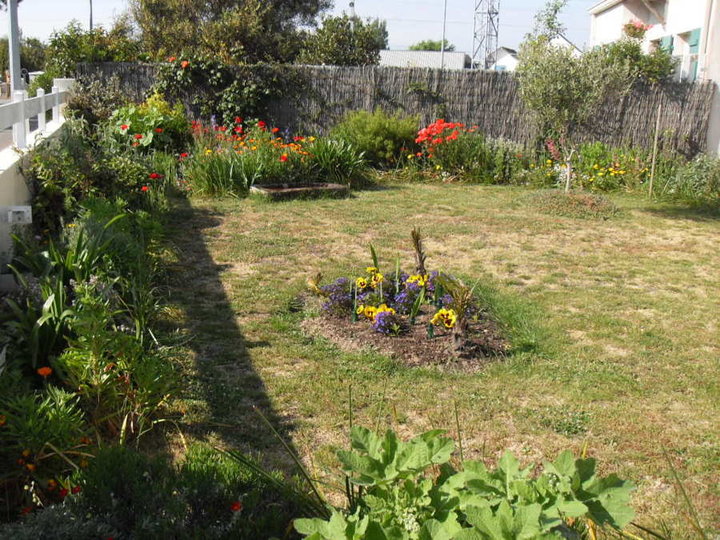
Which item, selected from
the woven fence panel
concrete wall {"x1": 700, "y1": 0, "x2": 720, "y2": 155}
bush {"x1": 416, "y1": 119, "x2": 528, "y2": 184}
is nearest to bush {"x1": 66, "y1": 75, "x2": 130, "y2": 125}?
the woven fence panel

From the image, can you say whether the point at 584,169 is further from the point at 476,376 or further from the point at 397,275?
the point at 476,376

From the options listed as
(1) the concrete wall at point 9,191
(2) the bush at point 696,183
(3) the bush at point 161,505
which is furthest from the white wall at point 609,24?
(3) the bush at point 161,505

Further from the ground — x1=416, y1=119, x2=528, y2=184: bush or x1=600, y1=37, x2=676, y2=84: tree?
x1=600, y1=37, x2=676, y2=84: tree

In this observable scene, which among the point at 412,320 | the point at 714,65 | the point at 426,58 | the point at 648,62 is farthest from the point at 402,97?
the point at 426,58

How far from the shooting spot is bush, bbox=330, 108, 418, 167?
13.3 m

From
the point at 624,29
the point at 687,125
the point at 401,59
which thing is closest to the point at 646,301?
the point at 687,125

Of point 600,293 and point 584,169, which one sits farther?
point 584,169

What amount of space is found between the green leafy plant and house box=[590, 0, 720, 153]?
1316cm

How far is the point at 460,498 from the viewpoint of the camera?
6.28 ft

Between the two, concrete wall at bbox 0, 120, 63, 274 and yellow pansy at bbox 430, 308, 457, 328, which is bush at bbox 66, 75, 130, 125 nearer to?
concrete wall at bbox 0, 120, 63, 274

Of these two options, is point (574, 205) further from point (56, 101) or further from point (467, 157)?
point (56, 101)

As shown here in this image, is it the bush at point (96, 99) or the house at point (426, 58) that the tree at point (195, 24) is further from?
the house at point (426, 58)

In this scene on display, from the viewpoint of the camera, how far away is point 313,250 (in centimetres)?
805

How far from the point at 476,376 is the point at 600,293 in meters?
2.56
